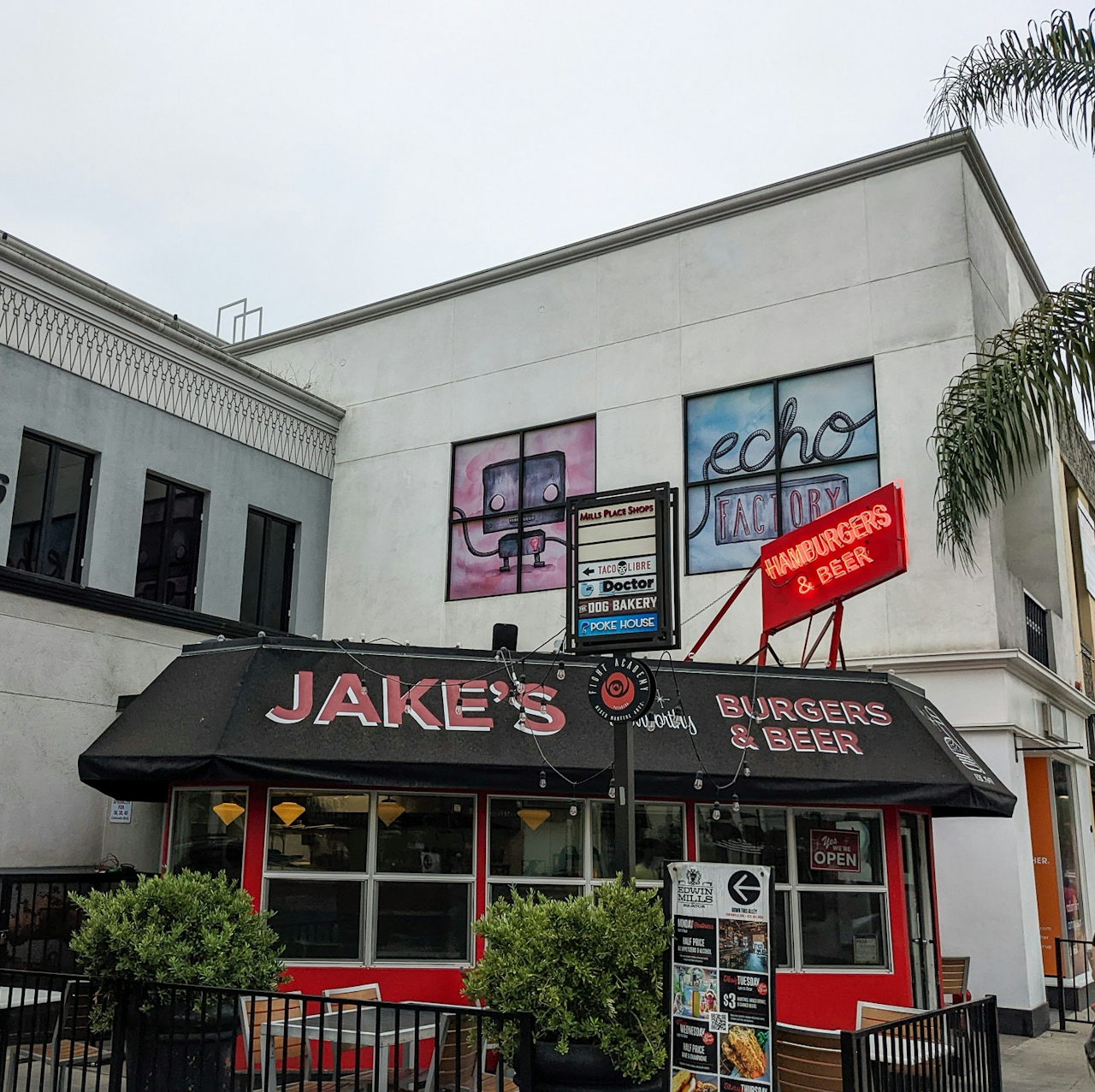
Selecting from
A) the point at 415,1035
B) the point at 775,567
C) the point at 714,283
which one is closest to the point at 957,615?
the point at 775,567

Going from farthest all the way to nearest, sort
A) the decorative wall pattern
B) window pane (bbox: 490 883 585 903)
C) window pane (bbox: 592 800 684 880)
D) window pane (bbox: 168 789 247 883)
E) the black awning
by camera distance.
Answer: the decorative wall pattern → window pane (bbox: 592 800 684 880) → window pane (bbox: 490 883 585 903) → window pane (bbox: 168 789 247 883) → the black awning

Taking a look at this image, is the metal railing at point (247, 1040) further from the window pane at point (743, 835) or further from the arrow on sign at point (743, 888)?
the window pane at point (743, 835)

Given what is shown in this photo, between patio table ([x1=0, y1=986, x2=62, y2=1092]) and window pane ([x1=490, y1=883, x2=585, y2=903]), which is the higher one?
window pane ([x1=490, y1=883, x2=585, y2=903])

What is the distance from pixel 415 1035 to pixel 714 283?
1374 cm

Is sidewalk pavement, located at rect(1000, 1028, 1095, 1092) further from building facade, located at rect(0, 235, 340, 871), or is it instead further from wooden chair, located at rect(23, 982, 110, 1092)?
building facade, located at rect(0, 235, 340, 871)

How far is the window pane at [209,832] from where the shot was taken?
1130cm

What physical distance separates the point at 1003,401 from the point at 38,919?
12.4 meters

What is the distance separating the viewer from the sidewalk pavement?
36.1 feet

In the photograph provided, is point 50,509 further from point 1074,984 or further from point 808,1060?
point 1074,984

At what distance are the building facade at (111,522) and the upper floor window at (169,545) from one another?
0.09 feet

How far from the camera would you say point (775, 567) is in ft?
47.2

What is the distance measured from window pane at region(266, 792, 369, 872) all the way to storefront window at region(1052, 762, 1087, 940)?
1098 cm

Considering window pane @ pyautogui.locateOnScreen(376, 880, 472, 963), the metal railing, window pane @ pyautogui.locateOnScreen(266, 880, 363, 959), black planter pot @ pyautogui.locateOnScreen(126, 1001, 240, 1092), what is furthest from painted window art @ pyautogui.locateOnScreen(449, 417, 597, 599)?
black planter pot @ pyautogui.locateOnScreen(126, 1001, 240, 1092)

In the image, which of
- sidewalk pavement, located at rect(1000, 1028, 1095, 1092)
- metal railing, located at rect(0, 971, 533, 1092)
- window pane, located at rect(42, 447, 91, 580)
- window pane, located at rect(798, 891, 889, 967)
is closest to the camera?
metal railing, located at rect(0, 971, 533, 1092)
